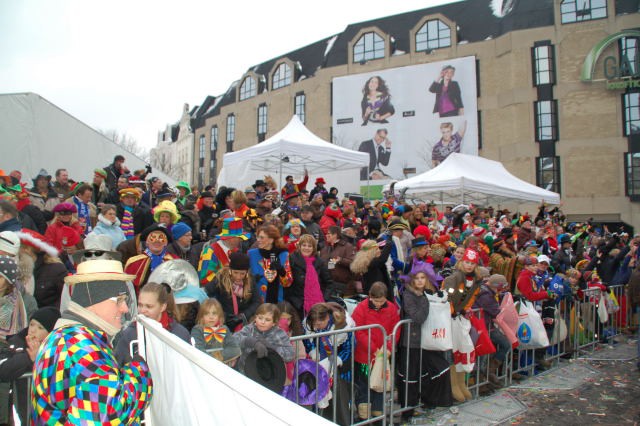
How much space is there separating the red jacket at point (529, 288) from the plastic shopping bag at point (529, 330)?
14.5 inches

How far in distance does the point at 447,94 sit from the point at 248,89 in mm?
20179

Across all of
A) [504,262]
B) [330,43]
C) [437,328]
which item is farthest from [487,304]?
[330,43]

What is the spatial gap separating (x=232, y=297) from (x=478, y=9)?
109 ft

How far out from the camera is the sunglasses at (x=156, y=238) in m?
5.21

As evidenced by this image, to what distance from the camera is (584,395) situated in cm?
658

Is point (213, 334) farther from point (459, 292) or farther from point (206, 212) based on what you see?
point (206, 212)

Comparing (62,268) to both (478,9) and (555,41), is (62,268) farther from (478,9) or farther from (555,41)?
(478,9)

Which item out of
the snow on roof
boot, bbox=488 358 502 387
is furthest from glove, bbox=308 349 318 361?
the snow on roof

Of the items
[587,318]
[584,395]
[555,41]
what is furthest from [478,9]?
[584,395]

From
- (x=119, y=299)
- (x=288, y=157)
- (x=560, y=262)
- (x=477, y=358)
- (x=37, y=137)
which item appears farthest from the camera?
(x=288, y=157)

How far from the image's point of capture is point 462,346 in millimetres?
5953

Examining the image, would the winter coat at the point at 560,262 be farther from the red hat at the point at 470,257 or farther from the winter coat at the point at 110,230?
the winter coat at the point at 110,230

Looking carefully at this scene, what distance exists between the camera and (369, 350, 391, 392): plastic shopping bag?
16.7 feet

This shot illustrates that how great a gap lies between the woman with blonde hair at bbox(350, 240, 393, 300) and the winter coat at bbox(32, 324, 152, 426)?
4581mm
